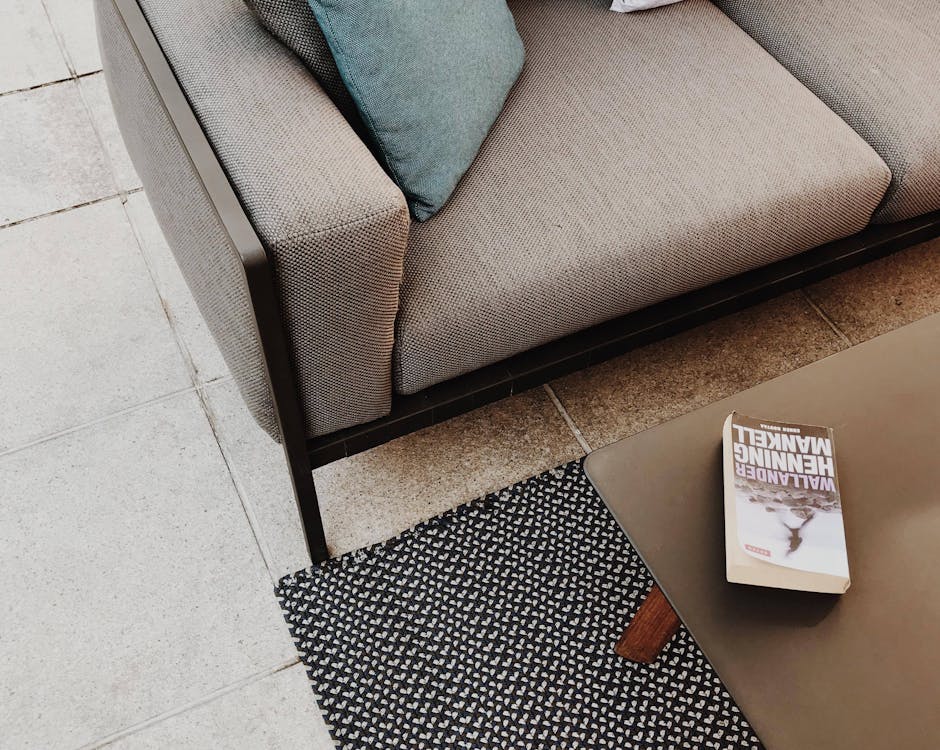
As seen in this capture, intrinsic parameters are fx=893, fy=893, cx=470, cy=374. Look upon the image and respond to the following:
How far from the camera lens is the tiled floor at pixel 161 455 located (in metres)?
1.33

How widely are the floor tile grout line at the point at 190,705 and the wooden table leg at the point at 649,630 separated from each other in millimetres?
502

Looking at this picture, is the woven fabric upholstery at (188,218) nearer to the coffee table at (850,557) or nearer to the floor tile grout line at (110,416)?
the floor tile grout line at (110,416)

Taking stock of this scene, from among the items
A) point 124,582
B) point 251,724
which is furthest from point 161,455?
point 251,724

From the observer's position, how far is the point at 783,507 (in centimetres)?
103

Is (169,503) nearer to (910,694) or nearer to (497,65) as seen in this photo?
(497,65)

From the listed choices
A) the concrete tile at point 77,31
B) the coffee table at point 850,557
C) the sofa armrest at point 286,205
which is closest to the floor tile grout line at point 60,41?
the concrete tile at point 77,31

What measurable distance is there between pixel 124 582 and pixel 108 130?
3.65 feet

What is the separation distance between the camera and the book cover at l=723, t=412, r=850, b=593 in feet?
3.26

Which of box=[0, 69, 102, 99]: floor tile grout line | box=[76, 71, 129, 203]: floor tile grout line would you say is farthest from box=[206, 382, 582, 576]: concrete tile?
box=[0, 69, 102, 99]: floor tile grout line

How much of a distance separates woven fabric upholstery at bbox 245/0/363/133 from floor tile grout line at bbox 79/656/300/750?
2.80 feet

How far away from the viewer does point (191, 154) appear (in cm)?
106

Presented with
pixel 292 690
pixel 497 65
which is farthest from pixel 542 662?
pixel 497 65

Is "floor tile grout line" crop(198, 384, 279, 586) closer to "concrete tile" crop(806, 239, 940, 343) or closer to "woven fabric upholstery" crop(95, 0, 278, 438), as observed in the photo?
"woven fabric upholstery" crop(95, 0, 278, 438)

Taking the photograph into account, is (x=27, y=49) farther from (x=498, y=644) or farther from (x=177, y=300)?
(x=498, y=644)
